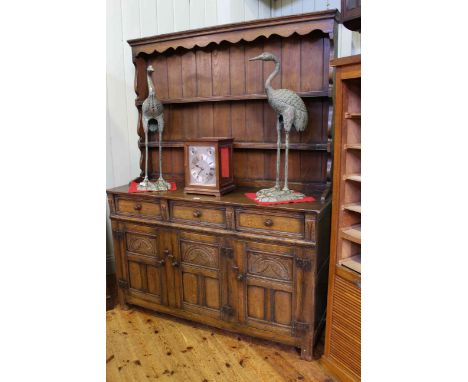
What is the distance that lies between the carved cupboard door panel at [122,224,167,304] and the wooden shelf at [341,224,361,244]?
1176 millimetres

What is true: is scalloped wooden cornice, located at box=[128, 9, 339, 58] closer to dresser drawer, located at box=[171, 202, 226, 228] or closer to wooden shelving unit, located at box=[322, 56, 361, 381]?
wooden shelving unit, located at box=[322, 56, 361, 381]

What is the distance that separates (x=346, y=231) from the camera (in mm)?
1837

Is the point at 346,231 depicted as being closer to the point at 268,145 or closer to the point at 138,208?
the point at 268,145

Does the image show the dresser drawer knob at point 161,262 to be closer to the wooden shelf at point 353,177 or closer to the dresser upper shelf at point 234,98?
the dresser upper shelf at point 234,98

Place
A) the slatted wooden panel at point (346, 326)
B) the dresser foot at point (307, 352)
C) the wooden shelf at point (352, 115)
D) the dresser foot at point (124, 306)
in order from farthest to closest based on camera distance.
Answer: the dresser foot at point (124, 306), the dresser foot at point (307, 352), the slatted wooden panel at point (346, 326), the wooden shelf at point (352, 115)

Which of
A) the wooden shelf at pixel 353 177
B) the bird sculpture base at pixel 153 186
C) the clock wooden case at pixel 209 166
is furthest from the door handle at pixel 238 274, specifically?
the wooden shelf at pixel 353 177

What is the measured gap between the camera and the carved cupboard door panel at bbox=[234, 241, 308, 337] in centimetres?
207

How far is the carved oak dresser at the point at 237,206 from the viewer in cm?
209

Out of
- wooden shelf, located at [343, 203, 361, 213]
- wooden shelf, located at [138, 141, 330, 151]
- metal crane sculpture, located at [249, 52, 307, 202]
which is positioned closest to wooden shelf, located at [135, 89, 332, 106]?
metal crane sculpture, located at [249, 52, 307, 202]

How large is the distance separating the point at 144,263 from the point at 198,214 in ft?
1.92

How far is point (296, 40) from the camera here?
7.73 ft

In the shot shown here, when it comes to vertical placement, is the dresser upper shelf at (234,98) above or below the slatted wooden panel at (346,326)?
above
